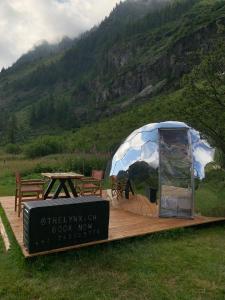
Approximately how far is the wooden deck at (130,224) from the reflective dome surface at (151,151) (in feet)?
4.43

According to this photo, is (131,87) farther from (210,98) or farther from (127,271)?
(127,271)

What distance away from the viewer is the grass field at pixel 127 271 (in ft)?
18.7

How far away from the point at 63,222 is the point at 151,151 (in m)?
4.29

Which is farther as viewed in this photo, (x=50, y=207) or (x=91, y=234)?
(x=91, y=234)

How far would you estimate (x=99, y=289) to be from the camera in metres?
5.79

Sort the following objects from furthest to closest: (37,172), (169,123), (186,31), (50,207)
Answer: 1. (186,31)
2. (37,172)
3. (169,123)
4. (50,207)

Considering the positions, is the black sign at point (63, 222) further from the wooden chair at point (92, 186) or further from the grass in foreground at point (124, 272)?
the wooden chair at point (92, 186)

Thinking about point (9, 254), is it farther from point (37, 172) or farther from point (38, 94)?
point (38, 94)

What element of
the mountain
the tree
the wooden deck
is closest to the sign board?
the wooden deck

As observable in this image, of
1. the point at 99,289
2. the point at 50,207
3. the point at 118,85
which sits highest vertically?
the point at 118,85

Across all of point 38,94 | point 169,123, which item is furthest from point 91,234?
point 38,94

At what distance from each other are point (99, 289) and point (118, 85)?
109 metres

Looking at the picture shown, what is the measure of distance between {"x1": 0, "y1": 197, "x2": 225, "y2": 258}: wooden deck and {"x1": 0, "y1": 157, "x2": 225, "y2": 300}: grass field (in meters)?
0.18

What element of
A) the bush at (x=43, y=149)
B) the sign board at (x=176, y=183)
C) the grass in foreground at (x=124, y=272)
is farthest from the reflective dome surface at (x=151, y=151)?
the bush at (x=43, y=149)
